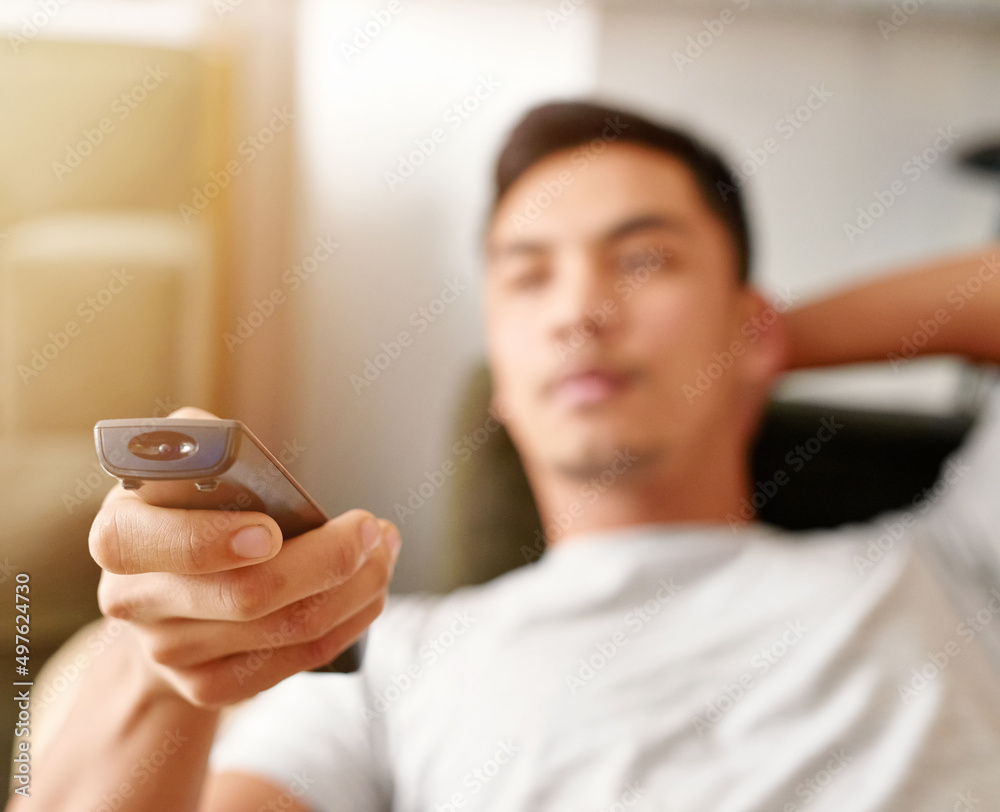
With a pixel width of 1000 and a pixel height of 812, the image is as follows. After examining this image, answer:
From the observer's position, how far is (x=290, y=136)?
64cm

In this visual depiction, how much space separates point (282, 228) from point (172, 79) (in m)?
0.14
